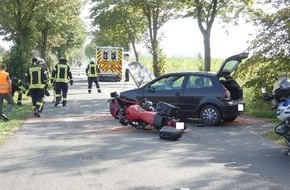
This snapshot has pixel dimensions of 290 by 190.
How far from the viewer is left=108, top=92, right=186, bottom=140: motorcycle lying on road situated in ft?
31.3

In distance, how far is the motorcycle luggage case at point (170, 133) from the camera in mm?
9375

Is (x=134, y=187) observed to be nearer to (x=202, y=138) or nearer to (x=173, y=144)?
(x=173, y=144)

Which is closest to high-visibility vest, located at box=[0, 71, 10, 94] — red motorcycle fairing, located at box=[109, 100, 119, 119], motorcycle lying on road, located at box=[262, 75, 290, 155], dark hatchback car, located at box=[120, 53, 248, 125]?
red motorcycle fairing, located at box=[109, 100, 119, 119]

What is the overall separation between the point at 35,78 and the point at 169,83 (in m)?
4.44

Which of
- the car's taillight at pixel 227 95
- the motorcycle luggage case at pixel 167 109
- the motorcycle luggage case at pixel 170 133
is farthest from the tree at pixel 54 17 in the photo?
the motorcycle luggage case at pixel 170 133

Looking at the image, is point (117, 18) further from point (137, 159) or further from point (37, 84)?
point (137, 159)

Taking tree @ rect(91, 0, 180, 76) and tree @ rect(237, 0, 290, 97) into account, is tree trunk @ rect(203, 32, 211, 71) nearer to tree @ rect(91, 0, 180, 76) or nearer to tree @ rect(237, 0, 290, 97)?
tree @ rect(237, 0, 290, 97)

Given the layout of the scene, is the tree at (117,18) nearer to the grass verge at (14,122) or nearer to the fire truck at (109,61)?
the fire truck at (109,61)

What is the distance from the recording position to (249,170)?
6.79 m

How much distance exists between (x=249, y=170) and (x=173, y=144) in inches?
97.0

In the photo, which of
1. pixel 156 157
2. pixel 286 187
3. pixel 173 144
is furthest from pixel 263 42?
pixel 286 187

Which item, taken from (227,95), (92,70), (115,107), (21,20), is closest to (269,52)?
(227,95)

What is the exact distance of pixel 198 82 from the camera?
11938 mm

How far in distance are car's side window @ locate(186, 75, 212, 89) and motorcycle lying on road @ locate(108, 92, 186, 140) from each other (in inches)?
67.4
